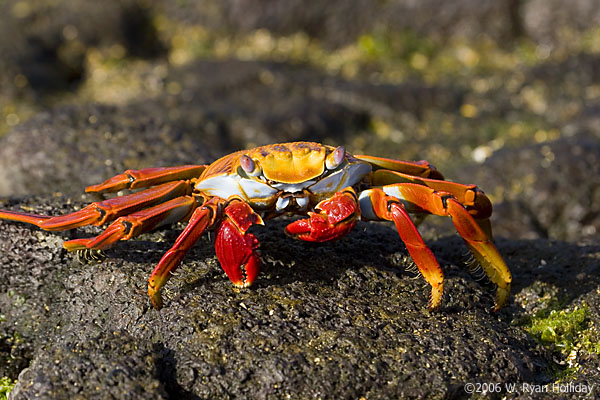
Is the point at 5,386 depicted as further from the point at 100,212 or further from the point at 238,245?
the point at 238,245

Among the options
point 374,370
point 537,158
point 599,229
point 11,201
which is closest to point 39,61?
point 11,201

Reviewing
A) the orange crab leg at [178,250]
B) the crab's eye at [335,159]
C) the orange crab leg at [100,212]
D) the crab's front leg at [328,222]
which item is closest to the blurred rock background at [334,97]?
the orange crab leg at [178,250]

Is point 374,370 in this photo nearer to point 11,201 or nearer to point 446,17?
point 11,201

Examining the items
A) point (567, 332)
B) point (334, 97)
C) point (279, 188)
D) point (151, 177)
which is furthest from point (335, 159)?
point (334, 97)

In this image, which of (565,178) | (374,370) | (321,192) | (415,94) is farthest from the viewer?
(415,94)

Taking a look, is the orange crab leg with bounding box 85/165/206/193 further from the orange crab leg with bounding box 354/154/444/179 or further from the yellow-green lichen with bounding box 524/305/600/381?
the yellow-green lichen with bounding box 524/305/600/381

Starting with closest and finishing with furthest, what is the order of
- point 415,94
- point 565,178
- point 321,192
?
point 321,192
point 565,178
point 415,94

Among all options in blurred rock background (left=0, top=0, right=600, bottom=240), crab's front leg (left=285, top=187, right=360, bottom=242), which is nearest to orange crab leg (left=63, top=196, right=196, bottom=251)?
crab's front leg (left=285, top=187, right=360, bottom=242)

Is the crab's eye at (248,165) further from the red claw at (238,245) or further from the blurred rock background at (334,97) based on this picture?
the blurred rock background at (334,97)
